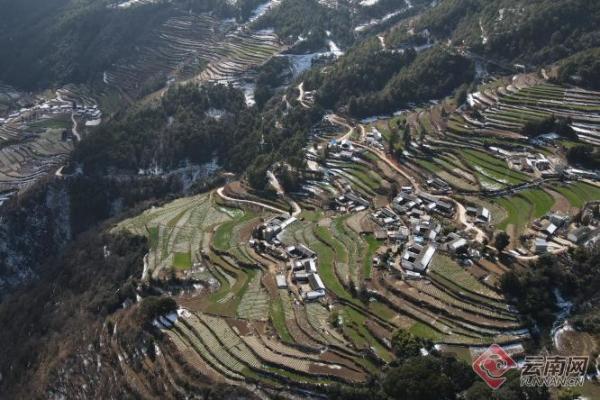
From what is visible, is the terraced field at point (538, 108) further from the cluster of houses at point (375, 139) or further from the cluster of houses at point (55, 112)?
the cluster of houses at point (55, 112)

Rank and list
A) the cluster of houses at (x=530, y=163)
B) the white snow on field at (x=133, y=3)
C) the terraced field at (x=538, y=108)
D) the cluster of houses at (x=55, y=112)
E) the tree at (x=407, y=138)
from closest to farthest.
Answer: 1. the cluster of houses at (x=530, y=163)
2. the terraced field at (x=538, y=108)
3. the tree at (x=407, y=138)
4. the cluster of houses at (x=55, y=112)
5. the white snow on field at (x=133, y=3)

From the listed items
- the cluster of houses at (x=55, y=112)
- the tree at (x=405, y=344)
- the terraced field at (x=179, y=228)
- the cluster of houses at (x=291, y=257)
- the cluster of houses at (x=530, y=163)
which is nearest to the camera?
the tree at (x=405, y=344)

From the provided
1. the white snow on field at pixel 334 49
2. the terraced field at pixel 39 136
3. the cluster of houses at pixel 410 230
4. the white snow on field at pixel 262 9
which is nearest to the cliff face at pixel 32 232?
the terraced field at pixel 39 136

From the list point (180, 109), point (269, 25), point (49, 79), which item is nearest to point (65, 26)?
point (49, 79)

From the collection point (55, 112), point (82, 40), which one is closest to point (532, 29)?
point (55, 112)

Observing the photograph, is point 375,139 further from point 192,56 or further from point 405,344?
point 192,56

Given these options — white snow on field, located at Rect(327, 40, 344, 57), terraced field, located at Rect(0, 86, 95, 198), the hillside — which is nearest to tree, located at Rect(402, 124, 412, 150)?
the hillside

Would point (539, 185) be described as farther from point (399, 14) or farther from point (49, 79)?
point (49, 79)
